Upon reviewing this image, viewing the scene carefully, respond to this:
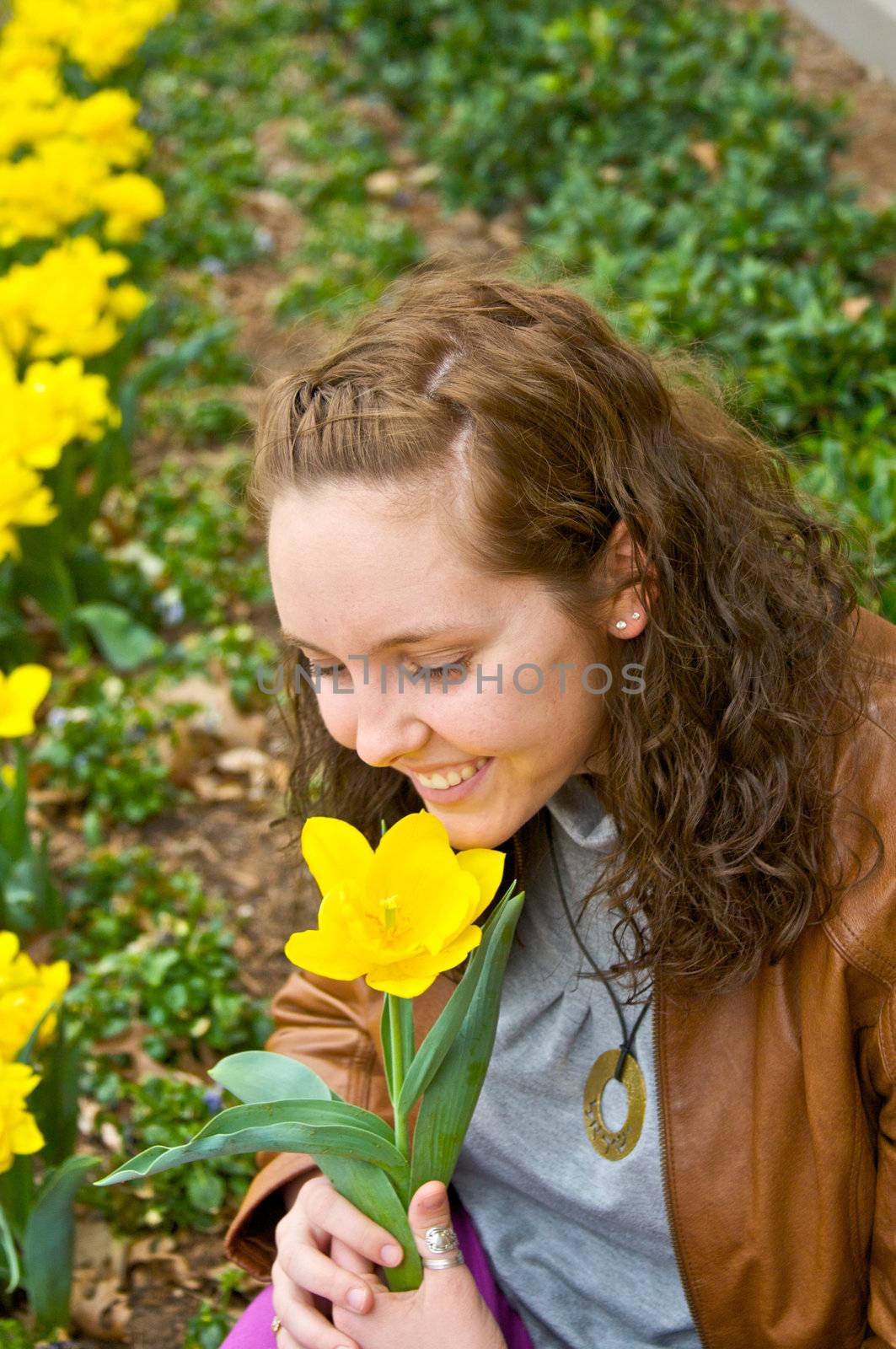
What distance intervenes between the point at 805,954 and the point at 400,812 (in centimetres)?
53

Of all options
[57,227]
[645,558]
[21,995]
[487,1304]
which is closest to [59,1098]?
[21,995]

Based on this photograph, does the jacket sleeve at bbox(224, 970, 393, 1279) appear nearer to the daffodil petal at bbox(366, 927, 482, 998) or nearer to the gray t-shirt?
the gray t-shirt

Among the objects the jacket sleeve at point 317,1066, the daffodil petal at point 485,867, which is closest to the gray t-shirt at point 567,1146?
the jacket sleeve at point 317,1066

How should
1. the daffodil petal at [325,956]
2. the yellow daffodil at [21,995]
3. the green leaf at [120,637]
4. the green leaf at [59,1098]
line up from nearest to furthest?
the daffodil petal at [325,956]
the yellow daffodil at [21,995]
the green leaf at [59,1098]
the green leaf at [120,637]

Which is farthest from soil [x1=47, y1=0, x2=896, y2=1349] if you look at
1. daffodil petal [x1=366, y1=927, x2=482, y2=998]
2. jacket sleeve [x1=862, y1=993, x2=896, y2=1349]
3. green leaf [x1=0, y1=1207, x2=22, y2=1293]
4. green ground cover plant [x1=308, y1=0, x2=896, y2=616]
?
jacket sleeve [x1=862, y1=993, x2=896, y2=1349]

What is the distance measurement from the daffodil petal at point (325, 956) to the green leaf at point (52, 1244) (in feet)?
2.26

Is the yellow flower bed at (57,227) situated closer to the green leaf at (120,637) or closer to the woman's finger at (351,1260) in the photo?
the green leaf at (120,637)

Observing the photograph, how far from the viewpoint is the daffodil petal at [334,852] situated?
1.21m

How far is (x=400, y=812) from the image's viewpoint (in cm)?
166

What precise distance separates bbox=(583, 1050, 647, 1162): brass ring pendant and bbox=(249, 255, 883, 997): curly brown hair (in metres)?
0.14

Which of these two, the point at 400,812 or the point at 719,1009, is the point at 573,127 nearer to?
the point at 400,812

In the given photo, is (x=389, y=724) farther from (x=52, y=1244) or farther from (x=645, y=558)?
(x=52, y=1244)

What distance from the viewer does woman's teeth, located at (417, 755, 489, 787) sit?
1.33 m

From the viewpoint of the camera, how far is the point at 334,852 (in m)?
1.23
